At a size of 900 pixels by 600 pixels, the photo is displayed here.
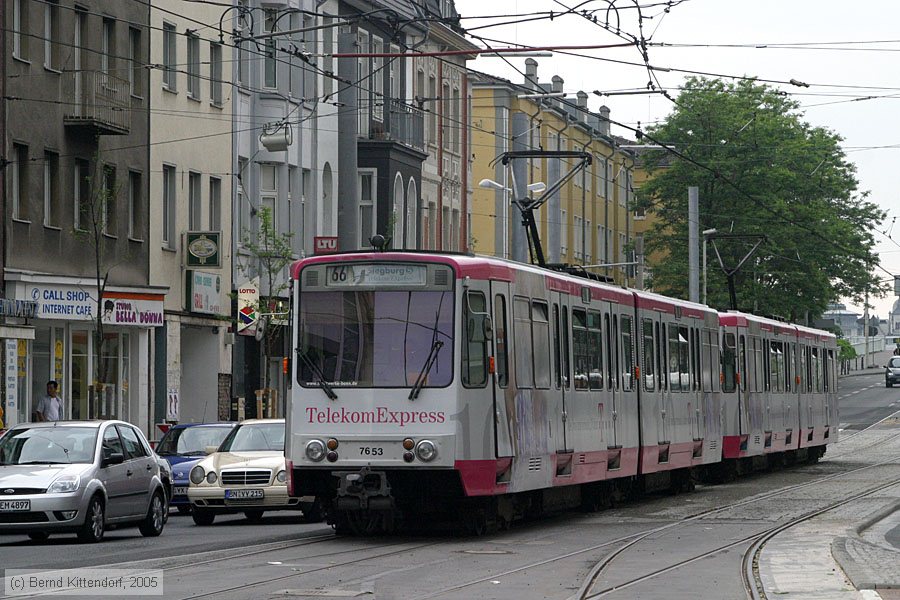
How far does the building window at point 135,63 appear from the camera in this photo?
39.2 metres

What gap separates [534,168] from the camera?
2960 inches

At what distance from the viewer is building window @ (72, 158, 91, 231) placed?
36.5 metres

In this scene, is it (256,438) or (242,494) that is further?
(256,438)

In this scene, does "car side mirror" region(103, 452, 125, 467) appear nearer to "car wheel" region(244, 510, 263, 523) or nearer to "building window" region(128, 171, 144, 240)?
"car wheel" region(244, 510, 263, 523)

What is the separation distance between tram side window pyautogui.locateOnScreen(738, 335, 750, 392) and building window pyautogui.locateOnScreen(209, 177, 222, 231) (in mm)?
13911

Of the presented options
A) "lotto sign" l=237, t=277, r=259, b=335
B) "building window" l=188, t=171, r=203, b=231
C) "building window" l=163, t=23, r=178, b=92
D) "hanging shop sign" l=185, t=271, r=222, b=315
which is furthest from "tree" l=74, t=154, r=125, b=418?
"building window" l=188, t=171, r=203, b=231

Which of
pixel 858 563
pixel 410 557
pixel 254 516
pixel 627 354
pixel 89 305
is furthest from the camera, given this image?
pixel 89 305

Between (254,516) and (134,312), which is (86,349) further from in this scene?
(254,516)

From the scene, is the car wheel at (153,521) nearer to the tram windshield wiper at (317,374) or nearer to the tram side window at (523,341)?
the tram windshield wiper at (317,374)

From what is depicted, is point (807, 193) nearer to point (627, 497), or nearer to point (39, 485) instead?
point (627, 497)

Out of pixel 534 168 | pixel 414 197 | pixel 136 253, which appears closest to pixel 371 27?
pixel 414 197

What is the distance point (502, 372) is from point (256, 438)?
688 centimetres

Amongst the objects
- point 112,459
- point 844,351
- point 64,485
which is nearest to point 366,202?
point 112,459

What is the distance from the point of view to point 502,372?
1989 cm
